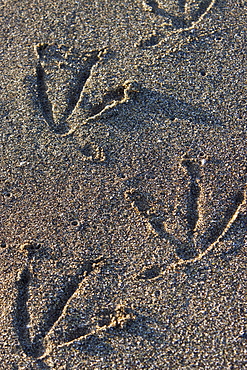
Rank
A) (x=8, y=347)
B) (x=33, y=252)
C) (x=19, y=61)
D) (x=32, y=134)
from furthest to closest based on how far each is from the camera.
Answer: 1. (x=19, y=61)
2. (x=32, y=134)
3. (x=33, y=252)
4. (x=8, y=347)

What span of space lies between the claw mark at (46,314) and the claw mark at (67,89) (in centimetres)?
68

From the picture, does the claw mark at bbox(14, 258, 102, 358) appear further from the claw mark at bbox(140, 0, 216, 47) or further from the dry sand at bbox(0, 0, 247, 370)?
the claw mark at bbox(140, 0, 216, 47)

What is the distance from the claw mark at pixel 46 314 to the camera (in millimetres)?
2039

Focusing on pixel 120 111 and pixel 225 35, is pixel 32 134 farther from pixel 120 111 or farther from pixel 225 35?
pixel 225 35

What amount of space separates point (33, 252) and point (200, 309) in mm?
725

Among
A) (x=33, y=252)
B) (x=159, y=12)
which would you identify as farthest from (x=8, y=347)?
(x=159, y=12)

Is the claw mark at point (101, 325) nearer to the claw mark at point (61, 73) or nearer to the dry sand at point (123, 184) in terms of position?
the dry sand at point (123, 184)

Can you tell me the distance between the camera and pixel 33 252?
2203 millimetres

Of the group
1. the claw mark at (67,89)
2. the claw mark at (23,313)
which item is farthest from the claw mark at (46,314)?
the claw mark at (67,89)

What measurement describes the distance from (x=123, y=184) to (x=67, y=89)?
59 centimetres

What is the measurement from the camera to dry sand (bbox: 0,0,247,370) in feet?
6.68

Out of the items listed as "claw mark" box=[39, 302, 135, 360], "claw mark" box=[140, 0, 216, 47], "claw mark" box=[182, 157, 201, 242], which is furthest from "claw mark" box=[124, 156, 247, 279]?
"claw mark" box=[140, 0, 216, 47]

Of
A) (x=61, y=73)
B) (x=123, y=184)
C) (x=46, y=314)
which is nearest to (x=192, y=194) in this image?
(x=123, y=184)

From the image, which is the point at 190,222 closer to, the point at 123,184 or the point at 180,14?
the point at 123,184
